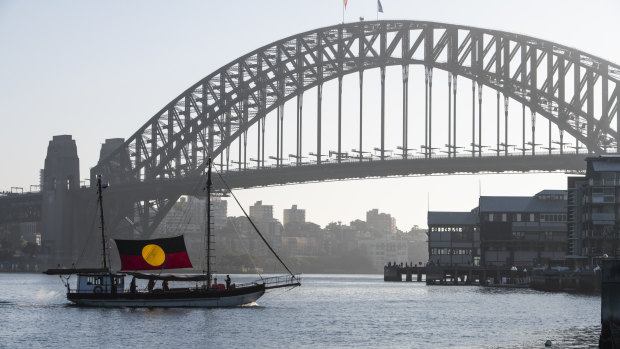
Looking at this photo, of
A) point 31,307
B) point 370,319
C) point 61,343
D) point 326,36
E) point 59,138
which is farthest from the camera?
point 59,138

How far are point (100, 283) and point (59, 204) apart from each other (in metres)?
94.7

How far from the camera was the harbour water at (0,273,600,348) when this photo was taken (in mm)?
60875

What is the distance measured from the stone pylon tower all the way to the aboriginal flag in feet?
308

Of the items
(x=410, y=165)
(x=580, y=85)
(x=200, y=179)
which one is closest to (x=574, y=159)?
(x=580, y=85)

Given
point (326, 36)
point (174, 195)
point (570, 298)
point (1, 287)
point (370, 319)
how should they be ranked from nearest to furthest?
point (370, 319) < point (570, 298) < point (1, 287) < point (326, 36) < point (174, 195)

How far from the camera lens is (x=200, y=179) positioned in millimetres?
155875

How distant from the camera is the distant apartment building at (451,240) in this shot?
14325cm

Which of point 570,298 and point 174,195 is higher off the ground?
point 174,195

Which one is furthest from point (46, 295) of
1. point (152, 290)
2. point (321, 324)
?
point (321, 324)

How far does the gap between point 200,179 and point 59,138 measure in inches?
1497

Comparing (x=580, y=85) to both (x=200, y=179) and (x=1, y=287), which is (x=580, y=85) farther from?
(x=1, y=287)

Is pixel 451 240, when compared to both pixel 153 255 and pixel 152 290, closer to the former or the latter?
pixel 152 290

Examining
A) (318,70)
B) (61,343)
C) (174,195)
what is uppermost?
(318,70)

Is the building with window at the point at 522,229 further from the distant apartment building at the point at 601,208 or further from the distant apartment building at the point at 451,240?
the distant apartment building at the point at 601,208
